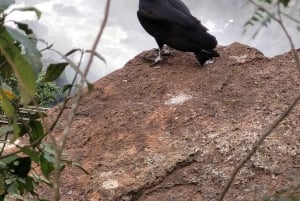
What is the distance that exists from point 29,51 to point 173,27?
2818 mm

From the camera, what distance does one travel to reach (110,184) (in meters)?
2.63

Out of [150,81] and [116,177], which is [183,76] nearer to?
[150,81]

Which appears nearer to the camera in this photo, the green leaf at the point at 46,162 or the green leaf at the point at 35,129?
the green leaf at the point at 46,162

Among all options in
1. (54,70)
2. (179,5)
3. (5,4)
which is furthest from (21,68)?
(179,5)

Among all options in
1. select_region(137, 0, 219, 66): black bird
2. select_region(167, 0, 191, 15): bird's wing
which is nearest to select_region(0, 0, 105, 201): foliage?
select_region(137, 0, 219, 66): black bird

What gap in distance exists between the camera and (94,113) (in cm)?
330

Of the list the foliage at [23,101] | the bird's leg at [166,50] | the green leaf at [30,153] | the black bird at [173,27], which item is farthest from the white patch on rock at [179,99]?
the green leaf at [30,153]

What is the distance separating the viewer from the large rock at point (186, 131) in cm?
255

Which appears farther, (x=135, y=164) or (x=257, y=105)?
(x=257, y=105)

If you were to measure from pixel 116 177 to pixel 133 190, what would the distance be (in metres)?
0.12

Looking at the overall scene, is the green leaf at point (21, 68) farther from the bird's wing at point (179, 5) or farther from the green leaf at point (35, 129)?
the bird's wing at point (179, 5)

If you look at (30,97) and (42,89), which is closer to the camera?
(30,97)

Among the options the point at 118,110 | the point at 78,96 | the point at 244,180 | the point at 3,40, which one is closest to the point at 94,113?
the point at 118,110

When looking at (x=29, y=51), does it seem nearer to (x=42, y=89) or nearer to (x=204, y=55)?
(x=204, y=55)
